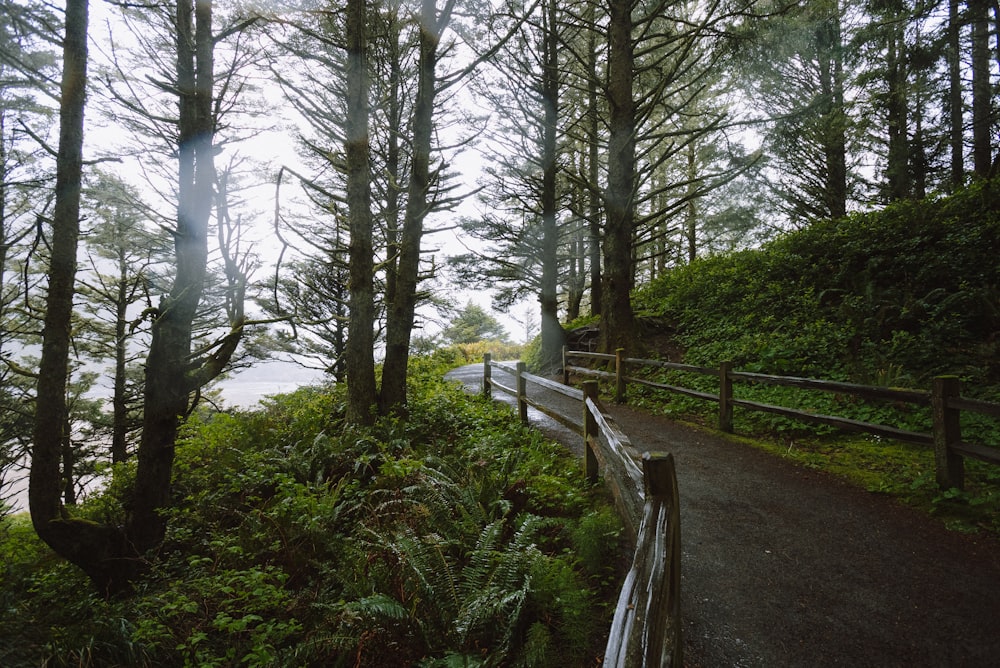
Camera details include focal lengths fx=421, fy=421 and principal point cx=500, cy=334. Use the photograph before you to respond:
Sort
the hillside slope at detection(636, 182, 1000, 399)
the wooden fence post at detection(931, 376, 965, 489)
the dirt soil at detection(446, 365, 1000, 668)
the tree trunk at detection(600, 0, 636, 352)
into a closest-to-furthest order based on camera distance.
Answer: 1. the dirt soil at detection(446, 365, 1000, 668)
2. the wooden fence post at detection(931, 376, 965, 489)
3. the hillside slope at detection(636, 182, 1000, 399)
4. the tree trunk at detection(600, 0, 636, 352)

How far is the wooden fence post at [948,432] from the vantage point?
435 cm

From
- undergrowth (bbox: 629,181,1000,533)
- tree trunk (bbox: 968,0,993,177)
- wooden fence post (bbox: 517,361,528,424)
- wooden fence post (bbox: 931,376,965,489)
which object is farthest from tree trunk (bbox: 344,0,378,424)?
tree trunk (bbox: 968,0,993,177)

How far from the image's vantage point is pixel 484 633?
9.41 ft

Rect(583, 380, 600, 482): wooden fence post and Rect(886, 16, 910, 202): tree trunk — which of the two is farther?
Rect(886, 16, 910, 202): tree trunk

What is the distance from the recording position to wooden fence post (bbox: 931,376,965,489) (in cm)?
435

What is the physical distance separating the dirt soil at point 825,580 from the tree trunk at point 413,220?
17.9ft

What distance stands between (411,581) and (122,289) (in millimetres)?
15387

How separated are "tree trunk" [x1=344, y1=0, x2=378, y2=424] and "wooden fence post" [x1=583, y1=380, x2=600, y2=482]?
4.15 m

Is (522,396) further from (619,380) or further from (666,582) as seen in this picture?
(666,582)

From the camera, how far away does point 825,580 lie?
10.4 ft

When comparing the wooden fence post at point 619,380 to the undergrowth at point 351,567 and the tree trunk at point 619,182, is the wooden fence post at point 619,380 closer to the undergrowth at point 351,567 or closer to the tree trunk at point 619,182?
the tree trunk at point 619,182

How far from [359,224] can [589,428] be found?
4.98 meters

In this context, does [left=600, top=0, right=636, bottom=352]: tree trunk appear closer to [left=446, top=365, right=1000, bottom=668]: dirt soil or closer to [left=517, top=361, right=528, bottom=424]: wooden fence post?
[left=517, top=361, right=528, bottom=424]: wooden fence post

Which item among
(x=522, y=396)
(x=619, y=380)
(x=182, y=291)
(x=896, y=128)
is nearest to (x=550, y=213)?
(x=619, y=380)
